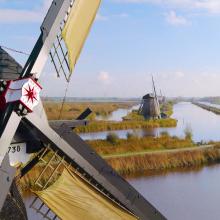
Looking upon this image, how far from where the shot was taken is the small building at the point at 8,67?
6406 mm

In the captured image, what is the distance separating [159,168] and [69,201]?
17.6 m

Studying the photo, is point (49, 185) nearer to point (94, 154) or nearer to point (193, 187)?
point (94, 154)

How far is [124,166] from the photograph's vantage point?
23.2 m

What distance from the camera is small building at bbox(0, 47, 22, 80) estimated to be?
6406 mm

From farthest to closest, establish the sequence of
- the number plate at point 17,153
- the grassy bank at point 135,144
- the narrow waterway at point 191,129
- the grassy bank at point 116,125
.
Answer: the grassy bank at point 116,125, the narrow waterway at point 191,129, the grassy bank at point 135,144, the number plate at point 17,153

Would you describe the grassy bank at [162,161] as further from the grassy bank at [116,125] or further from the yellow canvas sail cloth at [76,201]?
the grassy bank at [116,125]

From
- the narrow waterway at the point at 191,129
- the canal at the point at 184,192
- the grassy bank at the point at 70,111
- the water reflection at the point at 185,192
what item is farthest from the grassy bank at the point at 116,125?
the water reflection at the point at 185,192

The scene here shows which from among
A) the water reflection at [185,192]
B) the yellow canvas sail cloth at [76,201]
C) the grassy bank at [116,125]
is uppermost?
the grassy bank at [116,125]

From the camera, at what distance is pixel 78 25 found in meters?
7.24

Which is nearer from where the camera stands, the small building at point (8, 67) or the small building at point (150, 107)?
the small building at point (8, 67)

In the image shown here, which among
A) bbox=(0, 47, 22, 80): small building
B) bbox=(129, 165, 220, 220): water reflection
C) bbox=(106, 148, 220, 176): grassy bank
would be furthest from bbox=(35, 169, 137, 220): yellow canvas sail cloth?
bbox=(106, 148, 220, 176): grassy bank

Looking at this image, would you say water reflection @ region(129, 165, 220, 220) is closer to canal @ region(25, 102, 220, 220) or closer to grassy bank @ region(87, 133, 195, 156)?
canal @ region(25, 102, 220, 220)

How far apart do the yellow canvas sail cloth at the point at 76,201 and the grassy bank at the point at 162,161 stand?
1525 cm

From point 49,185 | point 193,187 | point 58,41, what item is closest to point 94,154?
point 49,185
